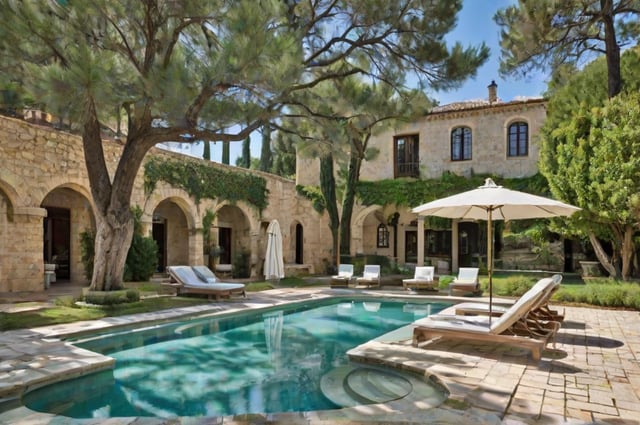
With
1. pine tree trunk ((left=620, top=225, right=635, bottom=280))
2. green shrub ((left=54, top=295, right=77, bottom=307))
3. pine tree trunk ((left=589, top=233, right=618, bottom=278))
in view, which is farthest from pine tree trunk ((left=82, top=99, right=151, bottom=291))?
pine tree trunk ((left=589, top=233, right=618, bottom=278))

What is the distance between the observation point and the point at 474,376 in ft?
15.6

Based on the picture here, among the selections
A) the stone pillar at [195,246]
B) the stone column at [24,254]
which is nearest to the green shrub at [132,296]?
the stone column at [24,254]

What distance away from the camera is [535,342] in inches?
211

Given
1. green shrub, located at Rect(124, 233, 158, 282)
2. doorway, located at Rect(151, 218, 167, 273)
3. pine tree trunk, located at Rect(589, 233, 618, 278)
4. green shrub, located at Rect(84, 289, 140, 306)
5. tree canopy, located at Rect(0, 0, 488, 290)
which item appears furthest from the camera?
doorway, located at Rect(151, 218, 167, 273)

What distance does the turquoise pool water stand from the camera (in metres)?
4.62

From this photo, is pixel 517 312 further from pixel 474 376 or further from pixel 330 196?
pixel 330 196

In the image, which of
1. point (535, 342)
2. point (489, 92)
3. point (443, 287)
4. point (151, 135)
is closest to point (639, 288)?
point (443, 287)

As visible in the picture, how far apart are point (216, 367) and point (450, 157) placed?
17.6 meters

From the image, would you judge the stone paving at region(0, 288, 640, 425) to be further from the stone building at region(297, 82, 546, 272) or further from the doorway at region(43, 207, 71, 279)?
the stone building at region(297, 82, 546, 272)

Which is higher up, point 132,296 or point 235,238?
point 235,238

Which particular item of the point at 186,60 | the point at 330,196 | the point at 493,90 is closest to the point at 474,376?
the point at 186,60

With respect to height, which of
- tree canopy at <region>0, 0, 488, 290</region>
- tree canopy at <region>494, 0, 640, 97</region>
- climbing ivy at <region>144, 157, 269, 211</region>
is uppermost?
tree canopy at <region>494, 0, 640, 97</region>

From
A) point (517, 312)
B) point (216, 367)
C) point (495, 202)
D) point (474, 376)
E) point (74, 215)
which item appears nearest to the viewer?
point (474, 376)

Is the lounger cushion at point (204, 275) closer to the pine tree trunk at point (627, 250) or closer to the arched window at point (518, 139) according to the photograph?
the pine tree trunk at point (627, 250)
